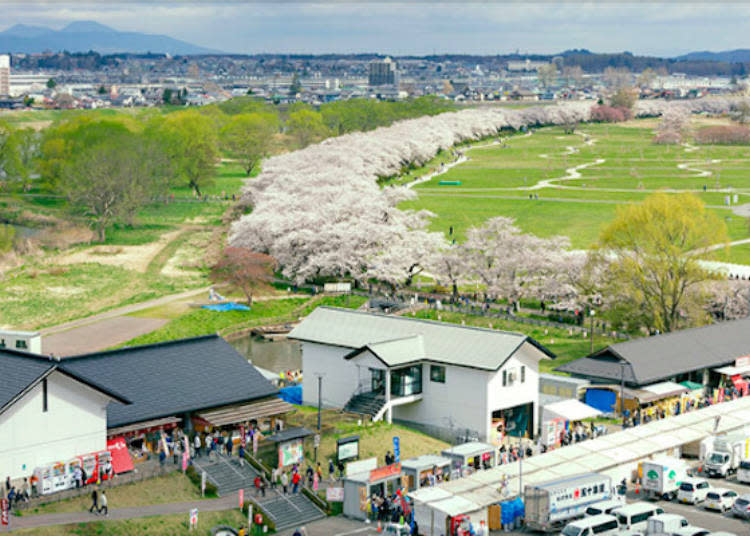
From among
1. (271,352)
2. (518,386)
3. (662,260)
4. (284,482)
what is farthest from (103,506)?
(662,260)

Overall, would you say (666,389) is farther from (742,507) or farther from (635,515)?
(635,515)

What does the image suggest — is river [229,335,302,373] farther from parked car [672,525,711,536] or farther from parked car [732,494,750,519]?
parked car [672,525,711,536]

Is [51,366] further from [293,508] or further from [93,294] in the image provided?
[93,294]

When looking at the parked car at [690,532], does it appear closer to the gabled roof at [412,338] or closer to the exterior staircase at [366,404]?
the gabled roof at [412,338]

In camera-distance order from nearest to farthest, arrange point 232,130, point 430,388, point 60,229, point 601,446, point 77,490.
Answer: point 77,490 < point 601,446 < point 430,388 < point 60,229 < point 232,130

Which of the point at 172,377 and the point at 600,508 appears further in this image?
the point at 172,377

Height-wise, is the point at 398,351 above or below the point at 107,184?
below

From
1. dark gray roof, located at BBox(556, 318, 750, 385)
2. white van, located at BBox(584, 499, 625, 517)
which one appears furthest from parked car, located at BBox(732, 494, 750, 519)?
dark gray roof, located at BBox(556, 318, 750, 385)

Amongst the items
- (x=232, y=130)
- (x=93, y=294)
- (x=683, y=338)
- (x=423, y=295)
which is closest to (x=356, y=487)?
(x=683, y=338)
